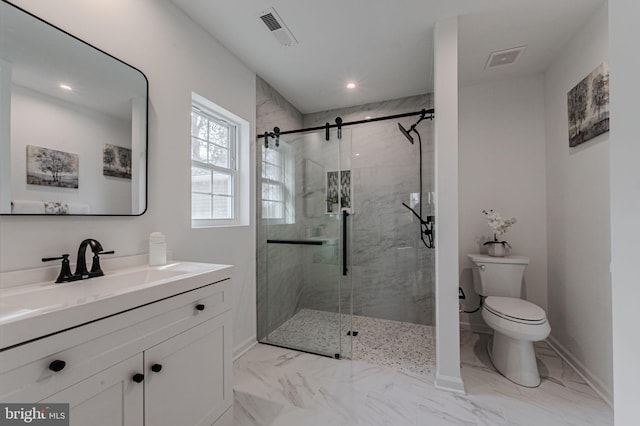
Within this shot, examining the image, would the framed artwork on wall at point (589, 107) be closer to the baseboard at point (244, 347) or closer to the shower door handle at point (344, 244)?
the shower door handle at point (344, 244)

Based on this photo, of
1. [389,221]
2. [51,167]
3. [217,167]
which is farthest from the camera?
[389,221]

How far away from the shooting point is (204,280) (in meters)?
1.30

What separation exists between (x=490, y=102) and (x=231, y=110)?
2484 millimetres

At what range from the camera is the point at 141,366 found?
3.34 feet

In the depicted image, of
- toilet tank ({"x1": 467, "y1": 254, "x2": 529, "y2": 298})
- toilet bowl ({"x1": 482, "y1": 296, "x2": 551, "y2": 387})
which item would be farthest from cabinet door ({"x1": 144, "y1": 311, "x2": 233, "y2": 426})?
toilet tank ({"x1": 467, "y1": 254, "x2": 529, "y2": 298})

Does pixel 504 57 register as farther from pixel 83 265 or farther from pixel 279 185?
pixel 83 265

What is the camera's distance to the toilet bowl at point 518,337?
5.84ft

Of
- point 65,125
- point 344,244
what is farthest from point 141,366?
point 344,244

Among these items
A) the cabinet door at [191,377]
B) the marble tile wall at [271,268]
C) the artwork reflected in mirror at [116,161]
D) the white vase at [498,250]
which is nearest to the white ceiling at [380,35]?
the marble tile wall at [271,268]

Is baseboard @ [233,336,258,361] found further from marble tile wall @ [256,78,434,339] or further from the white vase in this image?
the white vase

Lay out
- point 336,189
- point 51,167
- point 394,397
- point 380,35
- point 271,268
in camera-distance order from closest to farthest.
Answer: point 51,167, point 394,397, point 380,35, point 336,189, point 271,268

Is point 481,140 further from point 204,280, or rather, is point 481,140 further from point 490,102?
point 204,280

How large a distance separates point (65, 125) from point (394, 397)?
2342 mm

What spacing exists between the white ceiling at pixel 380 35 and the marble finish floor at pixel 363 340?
2265 millimetres
